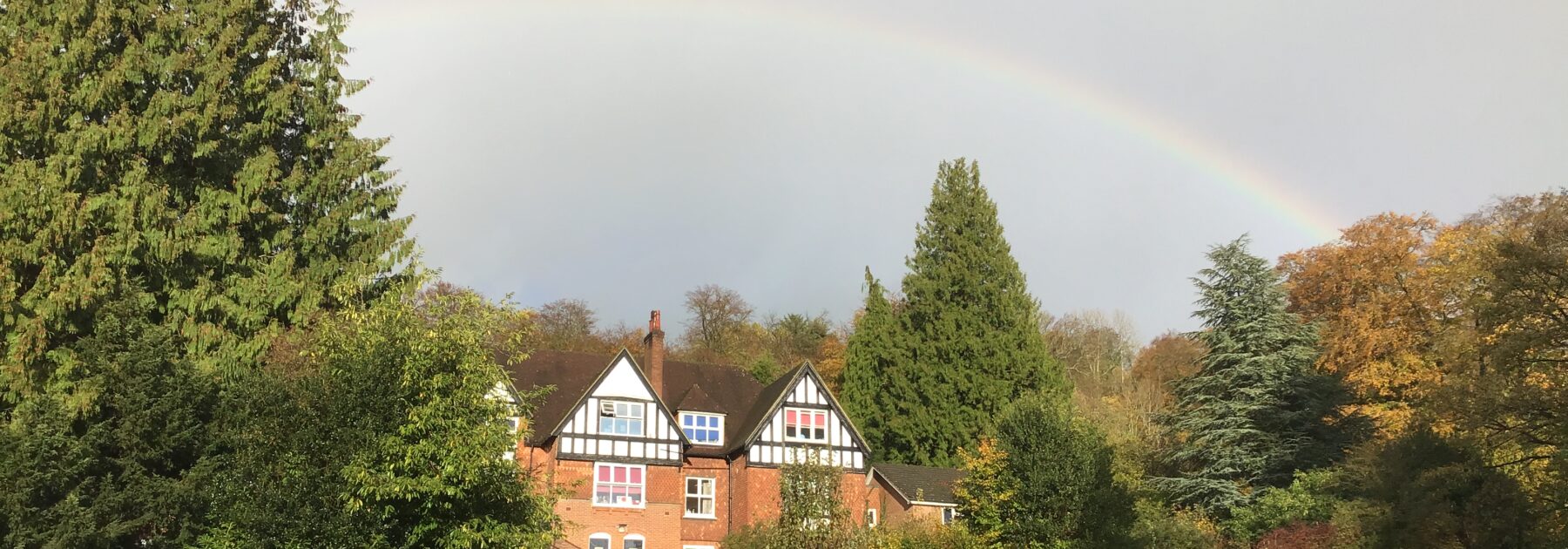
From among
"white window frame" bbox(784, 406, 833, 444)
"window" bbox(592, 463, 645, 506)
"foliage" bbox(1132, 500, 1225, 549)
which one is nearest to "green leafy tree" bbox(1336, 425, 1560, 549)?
"foliage" bbox(1132, 500, 1225, 549)

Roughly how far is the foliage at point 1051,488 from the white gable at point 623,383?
566 inches

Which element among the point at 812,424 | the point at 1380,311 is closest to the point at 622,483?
the point at 812,424

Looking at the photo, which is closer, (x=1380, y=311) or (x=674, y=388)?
(x=1380, y=311)

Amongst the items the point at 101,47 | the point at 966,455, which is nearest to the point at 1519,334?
the point at 966,455

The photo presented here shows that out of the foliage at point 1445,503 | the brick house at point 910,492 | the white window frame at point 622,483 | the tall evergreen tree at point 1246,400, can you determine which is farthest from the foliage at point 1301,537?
the white window frame at point 622,483

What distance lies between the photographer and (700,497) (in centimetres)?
4016

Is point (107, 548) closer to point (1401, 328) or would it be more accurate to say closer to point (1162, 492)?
point (1162, 492)

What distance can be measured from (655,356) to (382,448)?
79.9 feet

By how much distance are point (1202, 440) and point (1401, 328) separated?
26.6ft

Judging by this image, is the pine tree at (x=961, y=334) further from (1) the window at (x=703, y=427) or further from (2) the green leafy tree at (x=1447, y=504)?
(2) the green leafy tree at (x=1447, y=504)

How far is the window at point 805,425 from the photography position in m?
41.0

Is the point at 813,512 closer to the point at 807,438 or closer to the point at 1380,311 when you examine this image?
the point at 807,438

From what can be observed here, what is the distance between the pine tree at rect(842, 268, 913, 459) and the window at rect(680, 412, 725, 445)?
1057 centimetres

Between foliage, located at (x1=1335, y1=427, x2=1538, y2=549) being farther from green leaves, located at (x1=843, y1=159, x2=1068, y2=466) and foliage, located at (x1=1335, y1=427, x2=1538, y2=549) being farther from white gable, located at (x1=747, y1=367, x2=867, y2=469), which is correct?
green leaves, located at (x1=843, y1=159, x2=1068, y2=466)
